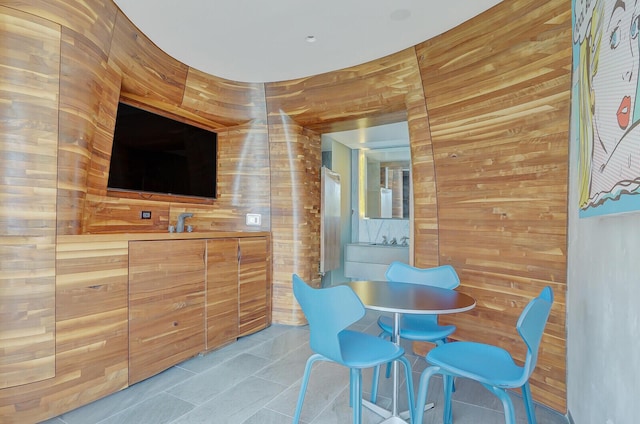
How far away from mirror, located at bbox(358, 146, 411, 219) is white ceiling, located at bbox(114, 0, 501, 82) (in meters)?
2.39

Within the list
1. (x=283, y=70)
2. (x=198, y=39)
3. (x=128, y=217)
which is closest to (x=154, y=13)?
(x=198, y=39)

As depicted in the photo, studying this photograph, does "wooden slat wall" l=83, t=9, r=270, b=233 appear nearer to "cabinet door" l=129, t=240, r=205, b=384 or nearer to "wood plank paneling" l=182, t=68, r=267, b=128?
"wood plank paneling" l=182, t=68, r=267, b=128

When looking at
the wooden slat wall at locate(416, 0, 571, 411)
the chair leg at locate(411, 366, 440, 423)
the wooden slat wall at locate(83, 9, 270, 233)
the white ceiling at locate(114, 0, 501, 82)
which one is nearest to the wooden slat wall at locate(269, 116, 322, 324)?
the wooden slat wall at locate(83, 9, 270, 233)

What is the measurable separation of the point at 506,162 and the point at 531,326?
141 centimetres

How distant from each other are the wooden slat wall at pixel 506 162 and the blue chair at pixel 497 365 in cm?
71

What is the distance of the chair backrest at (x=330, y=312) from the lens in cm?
150

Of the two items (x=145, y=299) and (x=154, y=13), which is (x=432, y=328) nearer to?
(x=145, y=299)

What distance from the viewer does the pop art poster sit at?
1037mm

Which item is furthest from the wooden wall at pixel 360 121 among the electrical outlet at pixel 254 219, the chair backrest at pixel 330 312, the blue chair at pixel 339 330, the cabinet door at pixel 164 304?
the chair backrest at pixel 330 312

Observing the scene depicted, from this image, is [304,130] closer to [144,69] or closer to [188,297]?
[144,69]

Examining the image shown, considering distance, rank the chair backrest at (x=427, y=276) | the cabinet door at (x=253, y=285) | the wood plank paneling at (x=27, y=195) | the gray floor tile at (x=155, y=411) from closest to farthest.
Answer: the wood plank paneling at (x=27, y=195) → the gray floor tile at (x=155, y=411) → the chair backrest at (x=427, y=276) → the cabinet door at (x=253, y=285)

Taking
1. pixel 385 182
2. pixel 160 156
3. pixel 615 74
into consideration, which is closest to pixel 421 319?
pixel 615 74

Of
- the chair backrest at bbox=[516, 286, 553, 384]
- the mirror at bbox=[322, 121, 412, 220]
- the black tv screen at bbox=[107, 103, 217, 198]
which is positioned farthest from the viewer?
the mirror at bbox=[322, 121, 412, 220]

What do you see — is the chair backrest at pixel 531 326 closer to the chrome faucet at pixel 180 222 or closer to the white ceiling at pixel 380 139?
the chrome faucet at pixel 180 222
